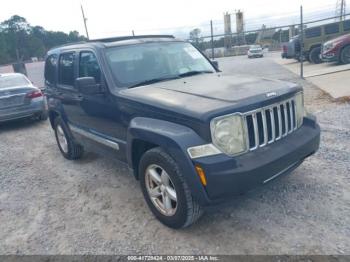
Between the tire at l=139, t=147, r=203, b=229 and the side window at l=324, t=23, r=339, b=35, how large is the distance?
54.7ft

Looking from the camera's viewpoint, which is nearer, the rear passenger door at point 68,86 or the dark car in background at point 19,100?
the rear passenger door at point 68,86

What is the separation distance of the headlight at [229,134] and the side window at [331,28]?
16485 millimetres

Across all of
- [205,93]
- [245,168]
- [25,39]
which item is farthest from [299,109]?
[25,39]

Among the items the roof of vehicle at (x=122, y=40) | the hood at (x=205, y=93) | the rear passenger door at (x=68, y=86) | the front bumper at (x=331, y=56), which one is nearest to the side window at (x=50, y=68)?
the rear passenger door at (x=68, y=86)

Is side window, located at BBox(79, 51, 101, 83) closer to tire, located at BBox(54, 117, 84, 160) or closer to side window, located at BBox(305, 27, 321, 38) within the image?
tire, located at BBox(54, 117, 84, 160)

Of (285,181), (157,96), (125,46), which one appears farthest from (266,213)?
(125,46)

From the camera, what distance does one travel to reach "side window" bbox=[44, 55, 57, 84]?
17.2ft

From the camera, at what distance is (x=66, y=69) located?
4.80m

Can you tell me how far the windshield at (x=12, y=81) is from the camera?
334 inches

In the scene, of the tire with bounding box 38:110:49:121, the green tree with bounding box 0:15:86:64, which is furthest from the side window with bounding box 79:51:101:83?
the green tree with bounding box 0:15:86:64

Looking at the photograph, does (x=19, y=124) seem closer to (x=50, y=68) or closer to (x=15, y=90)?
(x=15, y=90)

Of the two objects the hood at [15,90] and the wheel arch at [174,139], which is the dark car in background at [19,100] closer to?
the hood at [15,90]

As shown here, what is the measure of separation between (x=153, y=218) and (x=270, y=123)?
1.59 m

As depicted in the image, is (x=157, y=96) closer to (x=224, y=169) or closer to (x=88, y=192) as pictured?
(x=224, y=169)
